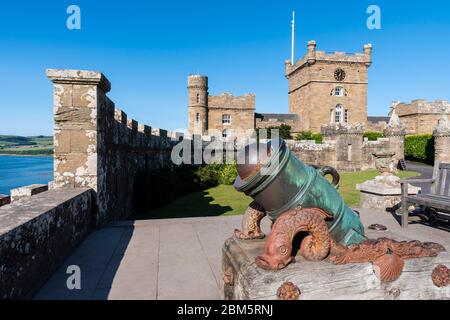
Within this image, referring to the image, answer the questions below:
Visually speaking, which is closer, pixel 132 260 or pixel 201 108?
pixel 132 260

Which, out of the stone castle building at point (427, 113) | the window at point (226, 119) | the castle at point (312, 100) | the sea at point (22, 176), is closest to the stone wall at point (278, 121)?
the castle at point (312, 100)

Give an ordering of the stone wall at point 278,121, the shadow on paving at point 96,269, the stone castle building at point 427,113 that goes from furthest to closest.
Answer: the stone wall at point 278,121 → the stone castle building at point 427,113 → the shadow on paving at point 96,269

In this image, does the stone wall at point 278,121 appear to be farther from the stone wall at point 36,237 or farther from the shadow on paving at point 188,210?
the stone wall at point 36,237

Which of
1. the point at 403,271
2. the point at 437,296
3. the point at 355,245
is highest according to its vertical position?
the point at 355,245

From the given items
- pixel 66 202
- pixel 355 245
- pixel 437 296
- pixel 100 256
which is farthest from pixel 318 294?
pixel 66 202

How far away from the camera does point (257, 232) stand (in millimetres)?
3018

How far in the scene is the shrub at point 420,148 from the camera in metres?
24.2

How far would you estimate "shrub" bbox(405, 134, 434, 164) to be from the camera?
24250 millimetres

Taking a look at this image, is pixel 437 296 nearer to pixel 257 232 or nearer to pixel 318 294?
pixel 318 294

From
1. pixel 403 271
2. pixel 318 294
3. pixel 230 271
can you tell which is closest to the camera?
pixel 318 294

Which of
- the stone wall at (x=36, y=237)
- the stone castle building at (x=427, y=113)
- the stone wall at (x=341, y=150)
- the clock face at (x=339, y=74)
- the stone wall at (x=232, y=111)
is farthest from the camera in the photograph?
the stone wall at (x=232, y=111)

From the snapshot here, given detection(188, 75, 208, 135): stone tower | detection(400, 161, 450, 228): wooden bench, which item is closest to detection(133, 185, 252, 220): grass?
detection(400, 161, 450, 228): wooden bench

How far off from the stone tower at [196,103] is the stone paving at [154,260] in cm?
3281

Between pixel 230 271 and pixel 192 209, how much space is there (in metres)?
6.73
